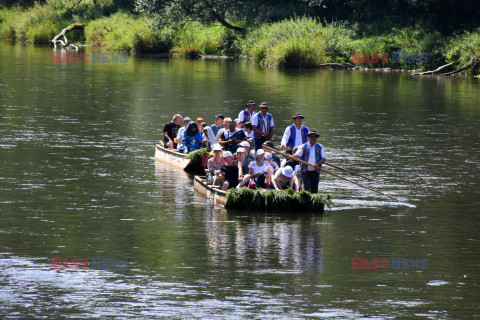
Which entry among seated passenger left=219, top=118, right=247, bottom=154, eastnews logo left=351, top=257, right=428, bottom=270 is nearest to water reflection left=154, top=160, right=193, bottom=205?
seated passenger left=219, top=118, right=247, bottom=154

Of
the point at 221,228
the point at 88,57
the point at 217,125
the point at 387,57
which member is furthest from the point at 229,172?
the point at 88,57

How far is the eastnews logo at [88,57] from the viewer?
64.2 metres

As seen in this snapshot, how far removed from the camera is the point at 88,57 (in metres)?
67.9

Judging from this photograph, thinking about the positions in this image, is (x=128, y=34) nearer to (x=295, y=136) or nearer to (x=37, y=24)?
(x=37, y=24)

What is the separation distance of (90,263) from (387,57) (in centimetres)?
4794

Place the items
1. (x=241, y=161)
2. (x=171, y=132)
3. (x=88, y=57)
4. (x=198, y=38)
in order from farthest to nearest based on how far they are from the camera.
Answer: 1. (x=198, y=38)
2. (x=88, y=57)
3. (x=171, y=132)
4. (x=241, y=161)

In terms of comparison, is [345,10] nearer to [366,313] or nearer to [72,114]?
[72,114]

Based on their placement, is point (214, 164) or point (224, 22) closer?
point (214, 164)

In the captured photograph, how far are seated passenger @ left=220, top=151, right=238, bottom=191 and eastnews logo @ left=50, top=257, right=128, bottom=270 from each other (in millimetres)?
5120

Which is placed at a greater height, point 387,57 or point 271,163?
point 387,57

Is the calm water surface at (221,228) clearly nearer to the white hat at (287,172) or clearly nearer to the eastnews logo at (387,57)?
the white hat at (287,172)

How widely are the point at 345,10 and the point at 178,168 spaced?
4508 cm

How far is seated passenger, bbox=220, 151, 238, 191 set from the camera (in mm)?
18562

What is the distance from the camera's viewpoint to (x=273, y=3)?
6706 cm
